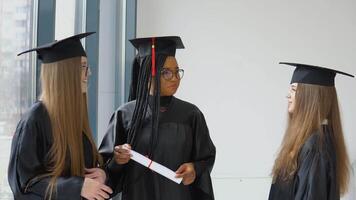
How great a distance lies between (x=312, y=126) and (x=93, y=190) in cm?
A: 101

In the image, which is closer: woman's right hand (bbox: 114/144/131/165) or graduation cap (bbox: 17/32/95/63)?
graduation cap (bbox: 17/32/95/63)

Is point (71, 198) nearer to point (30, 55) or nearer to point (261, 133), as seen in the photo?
point (30, 55)

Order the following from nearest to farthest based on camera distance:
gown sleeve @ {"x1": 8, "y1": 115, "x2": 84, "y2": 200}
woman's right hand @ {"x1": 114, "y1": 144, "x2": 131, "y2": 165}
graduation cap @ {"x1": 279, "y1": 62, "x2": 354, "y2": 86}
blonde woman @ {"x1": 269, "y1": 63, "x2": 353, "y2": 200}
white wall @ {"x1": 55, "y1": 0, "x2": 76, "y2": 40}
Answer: gown sleeve @ {"x1": 8, "y1": 115, "x2": 84, "y2": 200}
woman's right hand @ {"x1": 114, "y1": 144, "x2": 131, "y2": 165}
blonde woman @ {"x1": 269, "y1": 63, "x2": 353, "y2": 200}
graduation cap @ {"x1": 279, "y1": 62, "x2": 354, "y2": 86}
white wall @ {"x1": 55, "y1": 0, "x2": 76, "y2": 40}

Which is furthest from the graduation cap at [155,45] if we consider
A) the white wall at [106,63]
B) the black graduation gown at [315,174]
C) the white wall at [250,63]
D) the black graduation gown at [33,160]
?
the white wall at [250,63]

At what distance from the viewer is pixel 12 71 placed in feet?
6.00

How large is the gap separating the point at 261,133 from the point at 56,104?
2.77 metres

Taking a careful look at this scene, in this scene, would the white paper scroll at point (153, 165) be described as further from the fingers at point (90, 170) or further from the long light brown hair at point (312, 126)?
the long light brown hair at point (312, 126)

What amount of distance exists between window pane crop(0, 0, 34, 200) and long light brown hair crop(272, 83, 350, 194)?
1.17 metres

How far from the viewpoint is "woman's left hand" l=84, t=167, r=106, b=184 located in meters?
1.66

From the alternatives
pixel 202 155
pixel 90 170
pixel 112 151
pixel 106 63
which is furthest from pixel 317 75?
pixel 106 63

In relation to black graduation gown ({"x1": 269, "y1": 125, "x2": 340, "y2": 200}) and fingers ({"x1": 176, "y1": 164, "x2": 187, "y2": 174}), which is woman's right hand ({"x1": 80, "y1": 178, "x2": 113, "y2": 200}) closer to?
fingers ({"x1": 176, "y1": 164, "x2": 187, "y2": 174})

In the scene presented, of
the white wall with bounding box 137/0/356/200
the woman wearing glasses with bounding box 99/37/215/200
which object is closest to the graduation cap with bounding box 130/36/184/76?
the woman wearing glasses with bounding box 99/37/215/200

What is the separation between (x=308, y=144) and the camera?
193 cm

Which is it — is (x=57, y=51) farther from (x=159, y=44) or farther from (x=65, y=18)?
(x=65, y=18)
